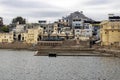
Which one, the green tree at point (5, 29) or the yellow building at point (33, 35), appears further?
the green tree at point (5, 29)

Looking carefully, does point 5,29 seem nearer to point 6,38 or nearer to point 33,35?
point 6,38

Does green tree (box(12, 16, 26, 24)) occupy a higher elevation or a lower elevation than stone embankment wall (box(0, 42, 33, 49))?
higher

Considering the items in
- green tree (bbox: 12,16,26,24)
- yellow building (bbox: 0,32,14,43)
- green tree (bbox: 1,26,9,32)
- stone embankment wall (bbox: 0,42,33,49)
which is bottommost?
stone embankment wall (bbox: 0,42,33,49)

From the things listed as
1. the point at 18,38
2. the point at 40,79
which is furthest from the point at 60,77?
the point at 18,38

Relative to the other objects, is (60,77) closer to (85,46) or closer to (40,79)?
(40,79)

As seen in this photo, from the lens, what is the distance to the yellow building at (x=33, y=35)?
103 m

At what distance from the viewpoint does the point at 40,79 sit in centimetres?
3156

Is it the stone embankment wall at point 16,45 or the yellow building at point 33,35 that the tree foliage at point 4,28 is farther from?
the yellow building at point 33,35

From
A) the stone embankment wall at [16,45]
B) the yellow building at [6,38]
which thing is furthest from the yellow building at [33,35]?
the yellow building at [6,38]

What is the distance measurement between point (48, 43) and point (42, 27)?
51.8 feet

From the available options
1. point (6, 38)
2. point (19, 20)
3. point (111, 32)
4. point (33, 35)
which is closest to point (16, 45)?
point (33, 35)

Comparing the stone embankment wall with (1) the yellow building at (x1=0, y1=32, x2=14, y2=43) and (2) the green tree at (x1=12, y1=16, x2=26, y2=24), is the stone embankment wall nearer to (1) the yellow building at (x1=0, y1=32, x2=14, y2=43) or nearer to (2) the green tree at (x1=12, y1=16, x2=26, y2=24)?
(1) the yellow building at (x1=0, y1=32, x2=14, y2=43)

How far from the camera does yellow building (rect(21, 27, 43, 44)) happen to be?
10269cm

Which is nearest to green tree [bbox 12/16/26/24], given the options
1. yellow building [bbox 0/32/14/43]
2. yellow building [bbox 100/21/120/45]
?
yellow building [bbox 0/32/14/43]
